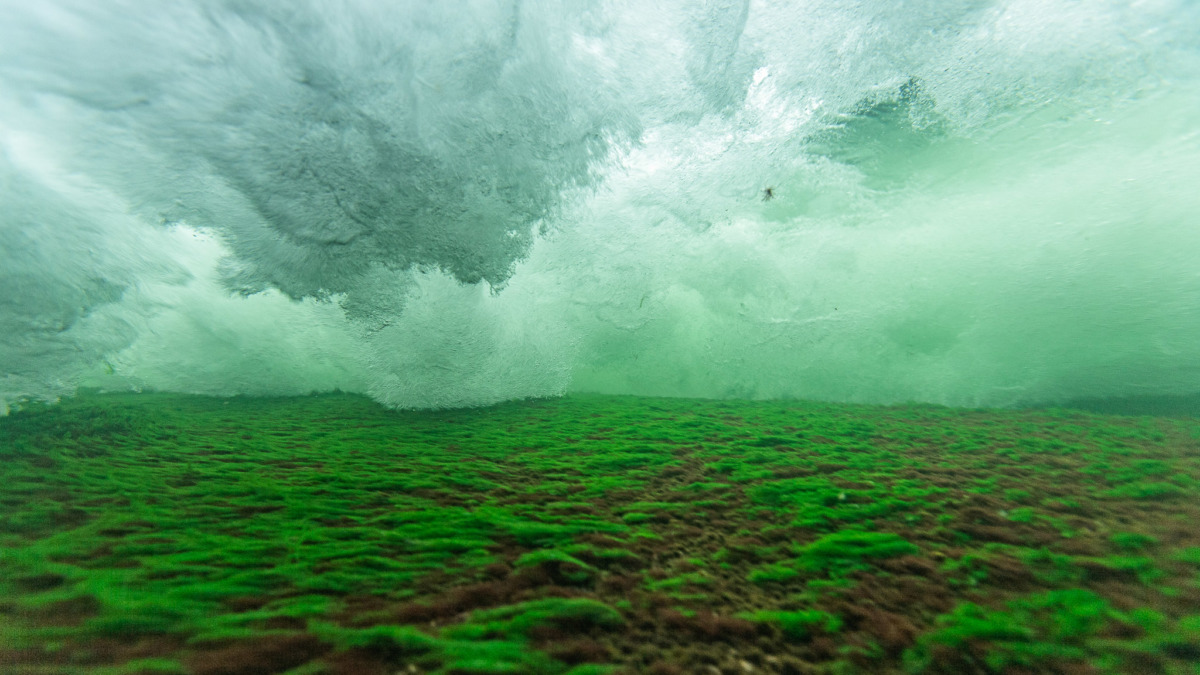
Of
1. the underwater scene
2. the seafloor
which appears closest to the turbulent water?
the underwater scene

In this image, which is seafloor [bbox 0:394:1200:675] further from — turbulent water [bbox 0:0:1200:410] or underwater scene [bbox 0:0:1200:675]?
turbulent water [bbox 0:0:1200:410]

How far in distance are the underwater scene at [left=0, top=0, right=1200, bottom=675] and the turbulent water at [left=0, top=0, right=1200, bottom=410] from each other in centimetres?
7

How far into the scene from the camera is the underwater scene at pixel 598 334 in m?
1.69

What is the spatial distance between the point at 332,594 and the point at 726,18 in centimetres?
998

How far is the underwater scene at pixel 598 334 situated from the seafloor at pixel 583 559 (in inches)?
0.9

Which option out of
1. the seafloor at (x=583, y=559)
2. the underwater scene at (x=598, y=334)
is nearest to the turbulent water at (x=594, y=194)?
the underwater scene at (x=598, y=334)

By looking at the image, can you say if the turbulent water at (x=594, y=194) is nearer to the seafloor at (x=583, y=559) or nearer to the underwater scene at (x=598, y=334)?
the underwater scene at (x=598, y=334)

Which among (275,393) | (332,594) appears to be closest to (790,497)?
(332,594)

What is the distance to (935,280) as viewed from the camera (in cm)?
1362

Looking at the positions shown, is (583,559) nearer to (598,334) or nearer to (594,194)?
(594,194)

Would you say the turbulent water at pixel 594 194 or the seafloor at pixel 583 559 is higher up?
the turbulent water at pixel 594 194

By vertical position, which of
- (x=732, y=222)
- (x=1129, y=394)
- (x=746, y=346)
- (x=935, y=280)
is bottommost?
(x=1129, y=394)

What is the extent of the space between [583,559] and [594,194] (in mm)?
8241

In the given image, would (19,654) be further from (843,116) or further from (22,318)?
(843,116)
